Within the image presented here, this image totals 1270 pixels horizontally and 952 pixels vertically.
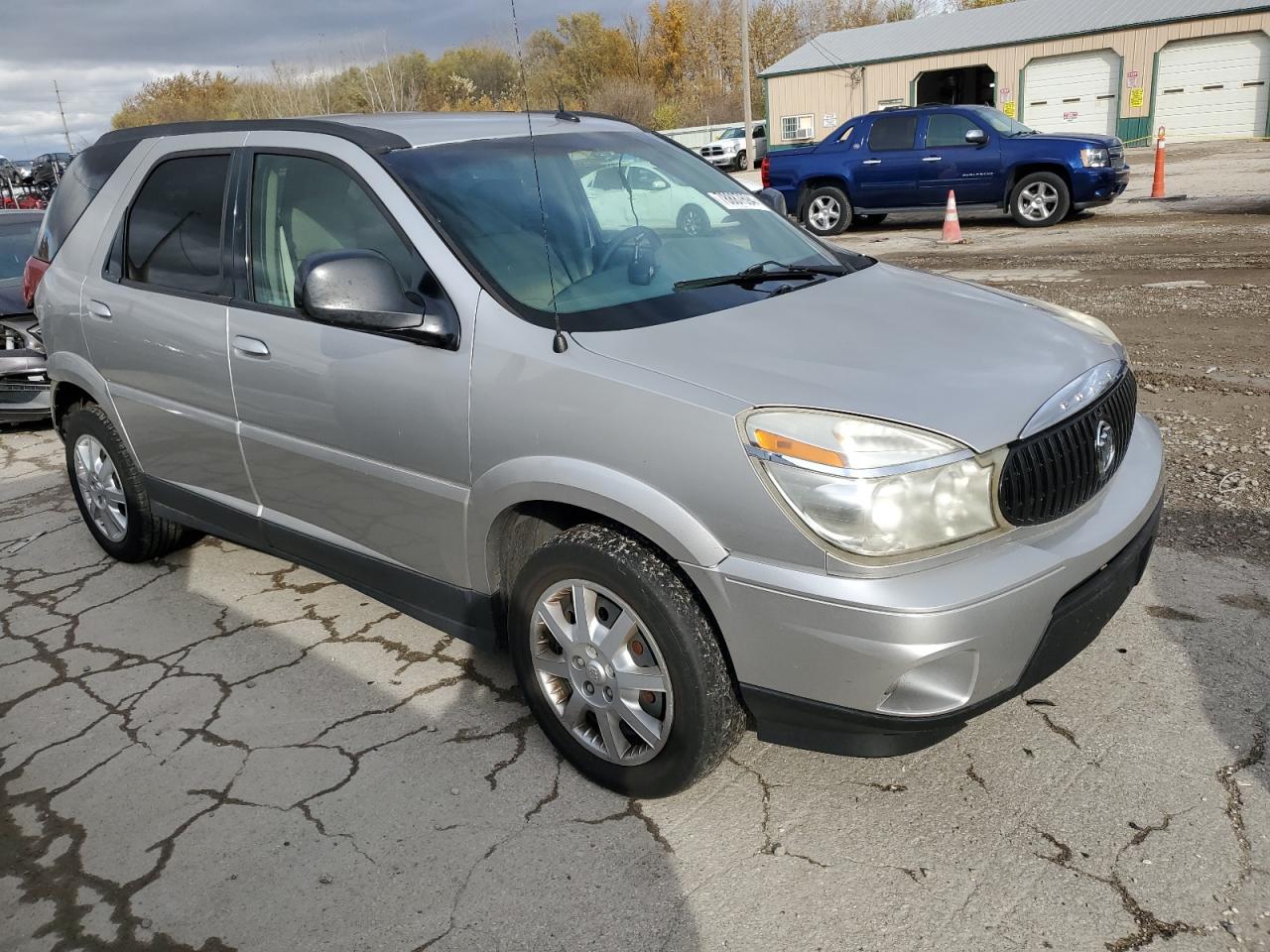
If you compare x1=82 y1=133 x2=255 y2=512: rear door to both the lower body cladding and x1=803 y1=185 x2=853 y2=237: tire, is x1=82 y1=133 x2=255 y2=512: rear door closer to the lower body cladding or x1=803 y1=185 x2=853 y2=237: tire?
the lower body cladding

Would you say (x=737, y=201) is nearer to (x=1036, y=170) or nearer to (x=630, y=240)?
(x=630, y=240)

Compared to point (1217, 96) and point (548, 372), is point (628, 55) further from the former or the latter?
point (548, 372)

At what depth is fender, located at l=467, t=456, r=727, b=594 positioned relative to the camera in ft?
8.00

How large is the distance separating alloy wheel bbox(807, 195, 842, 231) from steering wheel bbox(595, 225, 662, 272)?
13010 mm

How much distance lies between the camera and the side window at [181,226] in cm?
376

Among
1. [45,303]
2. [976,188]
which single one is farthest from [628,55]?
[45,303]

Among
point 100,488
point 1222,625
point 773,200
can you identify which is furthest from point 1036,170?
point 100,488

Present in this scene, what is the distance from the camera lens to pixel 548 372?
2.69m

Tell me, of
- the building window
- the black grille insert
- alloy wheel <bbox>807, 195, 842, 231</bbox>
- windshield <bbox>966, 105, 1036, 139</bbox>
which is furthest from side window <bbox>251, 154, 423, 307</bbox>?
the building window

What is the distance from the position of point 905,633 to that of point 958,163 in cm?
1357

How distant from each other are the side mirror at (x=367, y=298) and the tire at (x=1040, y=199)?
13050 mm

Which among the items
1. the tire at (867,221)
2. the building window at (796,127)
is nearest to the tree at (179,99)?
the building window at (796,127)

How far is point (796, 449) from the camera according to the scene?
2.32 metres

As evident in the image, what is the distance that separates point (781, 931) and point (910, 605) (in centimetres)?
81
